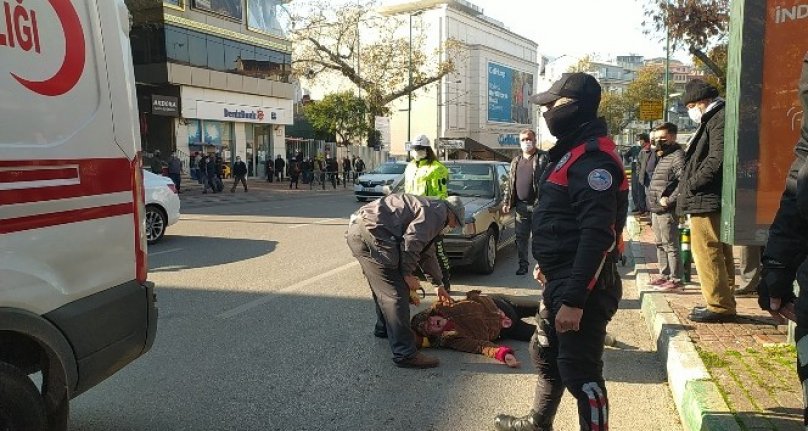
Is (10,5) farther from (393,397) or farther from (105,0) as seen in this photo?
(393,397)

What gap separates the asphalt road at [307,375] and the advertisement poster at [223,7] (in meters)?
27.7

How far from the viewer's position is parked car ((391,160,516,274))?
7.68m

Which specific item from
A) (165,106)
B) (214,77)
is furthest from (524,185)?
(214,77)

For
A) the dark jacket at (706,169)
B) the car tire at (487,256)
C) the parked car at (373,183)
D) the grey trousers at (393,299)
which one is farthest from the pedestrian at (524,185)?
the parked car at (373,183)

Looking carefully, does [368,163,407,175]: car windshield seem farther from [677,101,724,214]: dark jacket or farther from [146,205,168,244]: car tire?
[677,101,724,214]: dark jacket

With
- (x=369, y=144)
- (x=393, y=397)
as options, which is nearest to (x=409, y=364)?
(x=393, y=397)

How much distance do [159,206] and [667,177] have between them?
812 centimetres

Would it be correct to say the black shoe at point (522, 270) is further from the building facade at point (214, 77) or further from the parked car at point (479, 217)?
the building facade at point (214, 77)

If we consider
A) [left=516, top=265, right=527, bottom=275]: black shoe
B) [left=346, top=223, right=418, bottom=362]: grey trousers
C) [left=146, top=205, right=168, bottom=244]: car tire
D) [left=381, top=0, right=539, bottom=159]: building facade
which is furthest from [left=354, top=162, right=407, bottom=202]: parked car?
[left=381, top=0, right=539, bottom=159]: building facade

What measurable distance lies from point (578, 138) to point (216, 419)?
2.64 m

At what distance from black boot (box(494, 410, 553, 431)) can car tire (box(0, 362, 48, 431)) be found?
2252 millimetres

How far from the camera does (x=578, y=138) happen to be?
2.90m

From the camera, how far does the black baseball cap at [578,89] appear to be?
9.48 feet

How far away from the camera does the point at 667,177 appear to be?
21.4 feet
